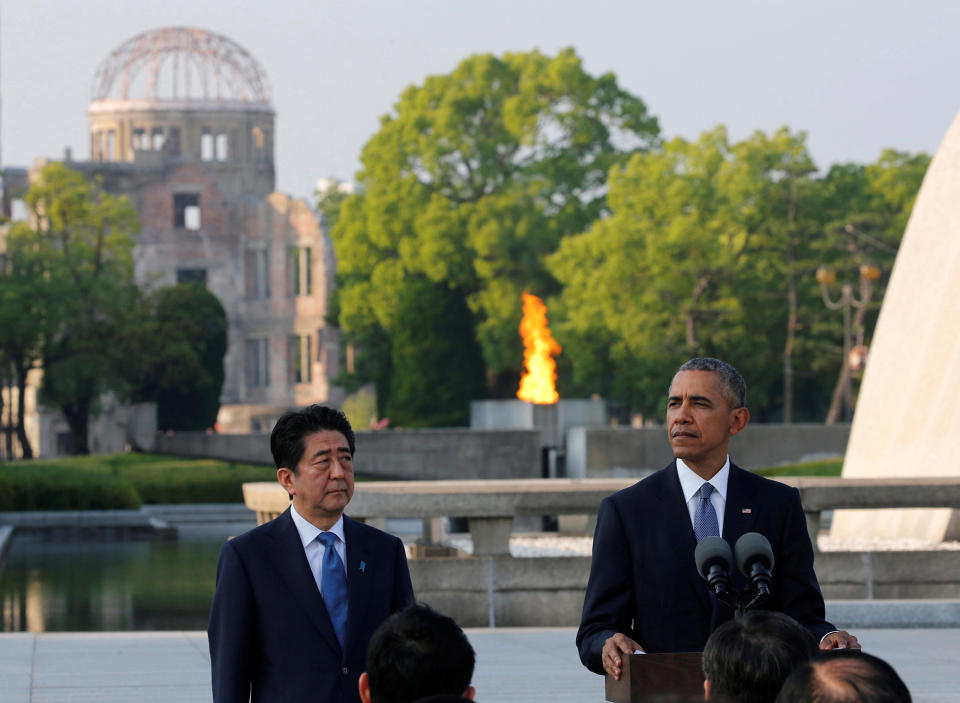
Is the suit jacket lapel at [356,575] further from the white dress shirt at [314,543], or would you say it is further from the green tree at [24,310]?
the green tree at [24,310]

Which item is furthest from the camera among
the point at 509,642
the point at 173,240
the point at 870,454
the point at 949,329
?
the point at 173,240

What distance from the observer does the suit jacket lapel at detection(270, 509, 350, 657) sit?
473cm

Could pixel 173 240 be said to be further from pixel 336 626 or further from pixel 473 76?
pixel 336 626

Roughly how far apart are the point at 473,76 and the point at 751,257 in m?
9.85

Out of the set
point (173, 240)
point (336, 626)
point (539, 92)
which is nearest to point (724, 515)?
point (336, 626)

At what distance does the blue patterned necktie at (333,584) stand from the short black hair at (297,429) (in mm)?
227

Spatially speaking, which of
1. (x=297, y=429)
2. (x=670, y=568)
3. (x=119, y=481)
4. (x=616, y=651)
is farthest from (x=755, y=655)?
(x=119, y=481)

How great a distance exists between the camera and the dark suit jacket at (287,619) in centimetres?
470

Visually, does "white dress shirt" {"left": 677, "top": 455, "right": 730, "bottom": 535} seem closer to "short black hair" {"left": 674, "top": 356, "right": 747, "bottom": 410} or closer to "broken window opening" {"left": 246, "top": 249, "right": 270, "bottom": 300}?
"short black hair" {"left": 674, "top": 356, "right": 747, "bottom": 410}

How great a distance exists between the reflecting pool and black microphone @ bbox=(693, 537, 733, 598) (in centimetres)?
1243

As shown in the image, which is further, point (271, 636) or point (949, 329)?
point (949, 329)

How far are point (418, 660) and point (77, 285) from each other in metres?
45.7

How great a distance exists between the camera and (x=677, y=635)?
480 centimetres

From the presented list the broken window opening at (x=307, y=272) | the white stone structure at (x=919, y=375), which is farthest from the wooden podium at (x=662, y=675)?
the broken window opening at (x=307, y=272)
